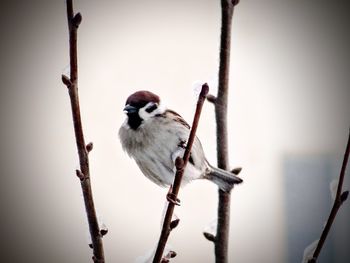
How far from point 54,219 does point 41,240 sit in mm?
88

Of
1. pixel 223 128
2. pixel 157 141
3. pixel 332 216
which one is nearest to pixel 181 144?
pixel 157 141

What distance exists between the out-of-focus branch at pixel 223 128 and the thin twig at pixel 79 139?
223 millimetres

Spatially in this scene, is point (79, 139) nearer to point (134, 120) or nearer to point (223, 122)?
point (223, 122)

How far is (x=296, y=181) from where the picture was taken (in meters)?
0.96

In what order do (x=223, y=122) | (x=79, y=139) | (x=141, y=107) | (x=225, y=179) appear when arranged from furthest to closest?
1. (x=141, y=107)
2. (x=225, y=179)
3. (x=223, y=122)
4. (x=79, y=139)

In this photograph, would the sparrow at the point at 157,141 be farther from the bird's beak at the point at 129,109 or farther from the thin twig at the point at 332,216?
the thin twig at the point at 332,216

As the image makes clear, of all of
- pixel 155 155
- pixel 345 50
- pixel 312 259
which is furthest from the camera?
pixel 345 50

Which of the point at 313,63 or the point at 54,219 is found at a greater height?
the point at 313,63

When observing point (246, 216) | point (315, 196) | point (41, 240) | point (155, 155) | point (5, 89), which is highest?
point (5, 89)

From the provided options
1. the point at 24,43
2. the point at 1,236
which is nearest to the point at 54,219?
the point at 1,236

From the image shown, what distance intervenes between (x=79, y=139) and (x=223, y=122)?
0.28 metres

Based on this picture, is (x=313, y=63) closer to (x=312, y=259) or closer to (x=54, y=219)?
(x=312, y=259)

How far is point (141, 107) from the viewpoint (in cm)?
90

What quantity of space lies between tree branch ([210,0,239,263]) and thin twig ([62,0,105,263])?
22cm
